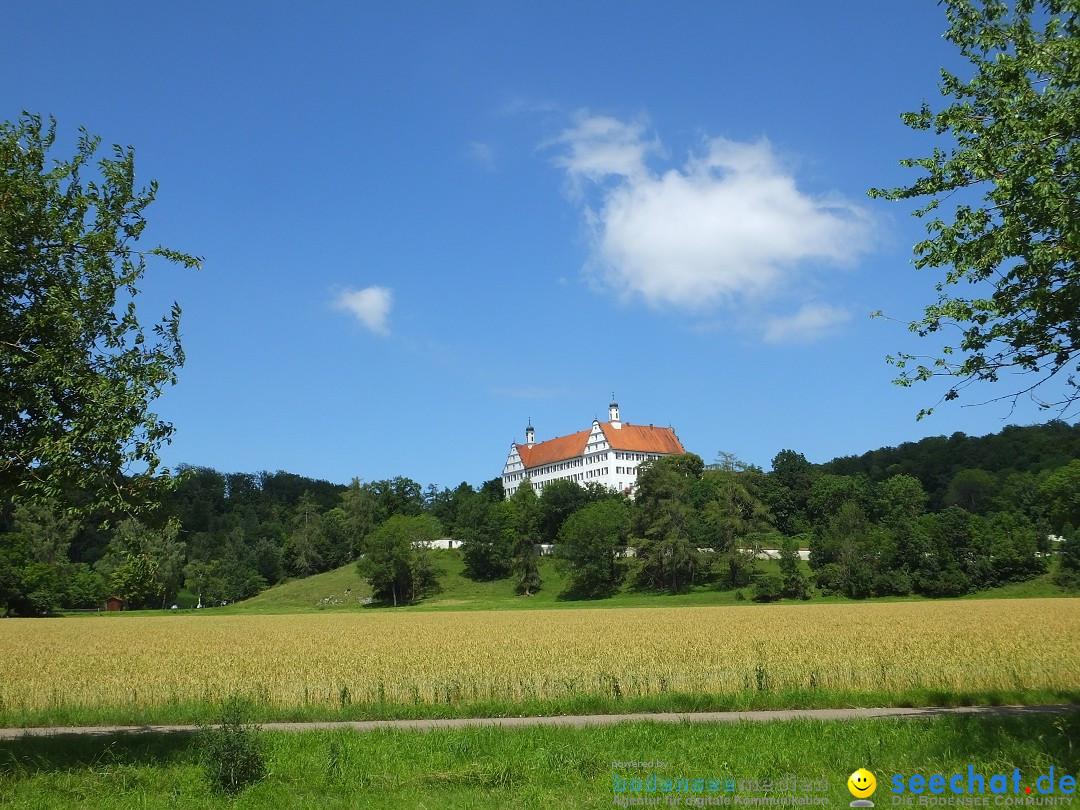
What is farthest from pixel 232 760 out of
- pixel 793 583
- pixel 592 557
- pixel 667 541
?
pixel 592 557

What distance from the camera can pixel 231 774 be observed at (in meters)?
10.8

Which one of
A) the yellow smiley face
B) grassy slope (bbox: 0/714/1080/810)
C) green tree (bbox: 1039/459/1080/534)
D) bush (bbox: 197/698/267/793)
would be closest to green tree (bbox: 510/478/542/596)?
green tree (bbox: 1039/459/1080/534)

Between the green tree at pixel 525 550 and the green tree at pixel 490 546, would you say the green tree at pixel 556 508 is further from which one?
the green tree at pixel 490 546

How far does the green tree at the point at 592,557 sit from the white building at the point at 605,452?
75141 mm

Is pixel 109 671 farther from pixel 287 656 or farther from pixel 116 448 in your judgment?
pixel 116 448

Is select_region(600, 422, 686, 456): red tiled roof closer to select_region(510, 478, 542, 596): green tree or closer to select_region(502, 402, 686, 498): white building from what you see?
select_region(502, 402, 686, 498): white building

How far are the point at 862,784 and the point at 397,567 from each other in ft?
302

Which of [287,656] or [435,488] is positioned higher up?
[435,488]

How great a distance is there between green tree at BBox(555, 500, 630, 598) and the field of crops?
2190 inches

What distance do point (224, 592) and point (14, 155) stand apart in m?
112

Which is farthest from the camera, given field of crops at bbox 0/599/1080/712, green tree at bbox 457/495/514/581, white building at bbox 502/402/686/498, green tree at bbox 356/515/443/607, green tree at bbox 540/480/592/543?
white building at bbox 502/402/686/498

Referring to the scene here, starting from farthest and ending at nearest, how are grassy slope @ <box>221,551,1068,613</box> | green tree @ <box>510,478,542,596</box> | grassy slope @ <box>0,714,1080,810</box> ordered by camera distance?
green tree @ <box>510,478,542,596</box>, grassy slope @ <box>221,551,1068,613</box>, grassy slope @ <box>0,714,1080,810</box>

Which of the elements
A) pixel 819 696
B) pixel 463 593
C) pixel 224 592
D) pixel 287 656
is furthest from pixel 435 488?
pixel 819 696

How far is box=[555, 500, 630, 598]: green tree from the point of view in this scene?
311 feet
